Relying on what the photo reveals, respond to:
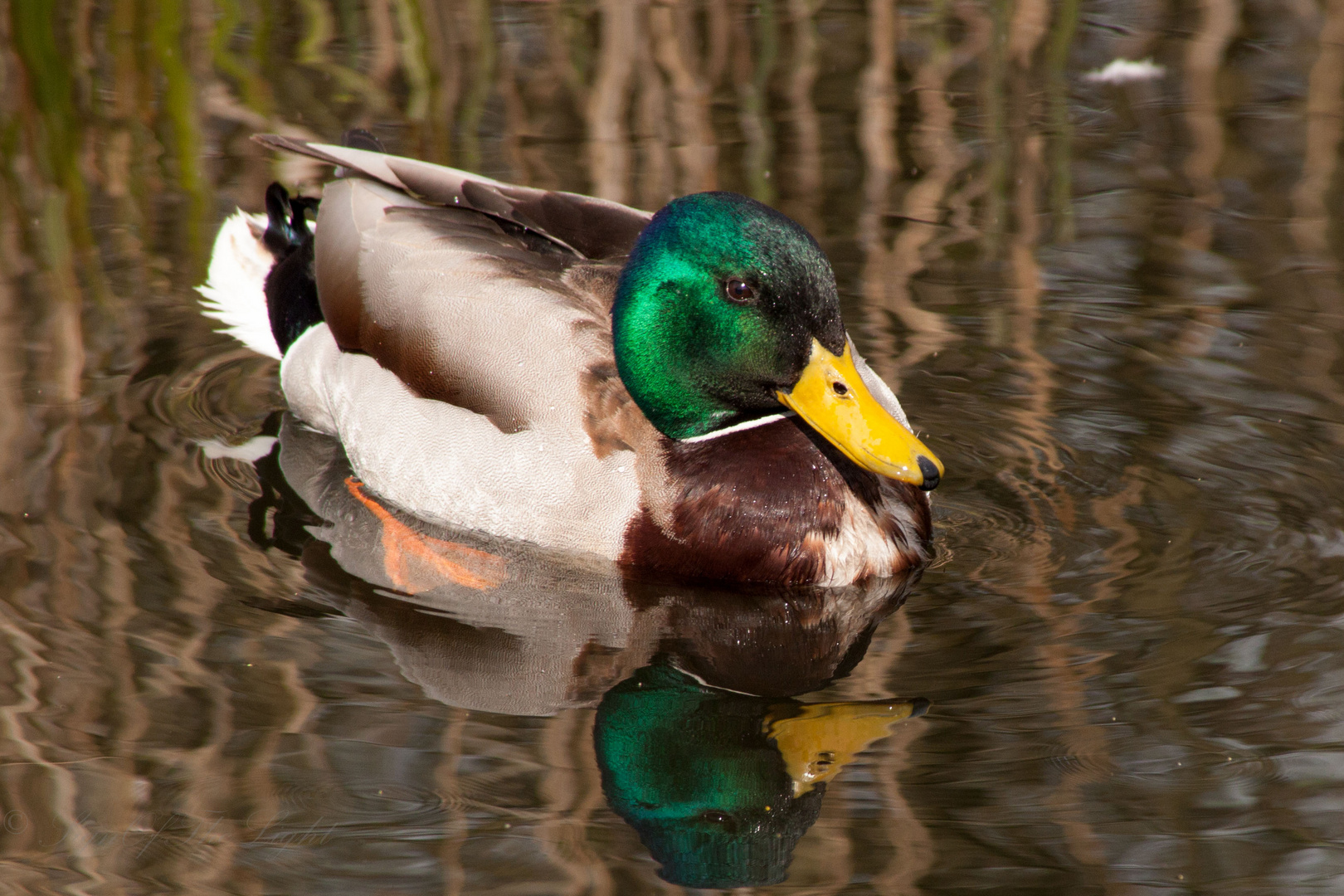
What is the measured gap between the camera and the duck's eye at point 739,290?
187 inches

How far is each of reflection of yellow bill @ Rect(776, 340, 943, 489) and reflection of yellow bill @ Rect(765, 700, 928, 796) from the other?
686mm

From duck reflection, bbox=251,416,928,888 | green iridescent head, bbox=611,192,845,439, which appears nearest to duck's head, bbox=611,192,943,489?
green iridescent head, bbox=611,192,845,439

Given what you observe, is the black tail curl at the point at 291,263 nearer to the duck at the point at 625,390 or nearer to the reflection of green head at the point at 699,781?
the duck at the point at 625,390

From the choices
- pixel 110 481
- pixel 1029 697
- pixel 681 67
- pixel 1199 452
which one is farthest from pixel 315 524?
pixel 681 67

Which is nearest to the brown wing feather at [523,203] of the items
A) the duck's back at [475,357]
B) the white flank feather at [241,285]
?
the duck's back at [475,357]

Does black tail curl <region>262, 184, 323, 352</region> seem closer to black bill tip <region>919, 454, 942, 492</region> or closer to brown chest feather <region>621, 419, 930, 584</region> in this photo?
brown chest feather <region>621, 419, 930, 584</region>

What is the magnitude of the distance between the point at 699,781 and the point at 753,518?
114 centimetres

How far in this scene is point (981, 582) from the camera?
16.1 ft

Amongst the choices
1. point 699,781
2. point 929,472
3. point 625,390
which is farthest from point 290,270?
point 699,781

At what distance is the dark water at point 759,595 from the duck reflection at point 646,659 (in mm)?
16

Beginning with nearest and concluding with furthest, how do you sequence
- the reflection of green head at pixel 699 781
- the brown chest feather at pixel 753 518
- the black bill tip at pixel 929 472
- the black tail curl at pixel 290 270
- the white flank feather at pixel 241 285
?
the reflection of green head at pixel 699 781 < the black bill tip at pixel 929 472 < the brown chest feather at pixel 753 518 < the black tail curl at pixel 290 270 < the white flank feather at pixel 241 285

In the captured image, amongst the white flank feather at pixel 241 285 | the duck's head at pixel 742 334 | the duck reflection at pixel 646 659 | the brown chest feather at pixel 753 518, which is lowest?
the duck reflection at pixel 646 659

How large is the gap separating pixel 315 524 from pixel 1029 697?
7.94 ft

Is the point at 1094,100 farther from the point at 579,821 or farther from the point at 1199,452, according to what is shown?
the point at 579,821
